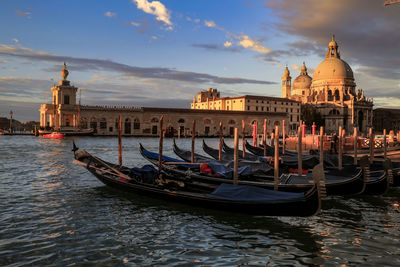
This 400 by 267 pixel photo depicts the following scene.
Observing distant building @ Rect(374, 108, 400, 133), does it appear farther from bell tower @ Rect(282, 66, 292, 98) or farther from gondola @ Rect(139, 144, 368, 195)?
gondola @ Rect(139, 144, 368, 195)

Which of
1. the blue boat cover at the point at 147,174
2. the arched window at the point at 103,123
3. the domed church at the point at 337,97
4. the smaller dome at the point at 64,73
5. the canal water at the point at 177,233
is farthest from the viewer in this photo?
the domed church at the point at 337,97

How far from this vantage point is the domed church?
77062 mm

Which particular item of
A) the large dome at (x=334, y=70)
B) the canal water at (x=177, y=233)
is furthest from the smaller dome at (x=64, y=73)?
the large dome at (x=334, y=70)

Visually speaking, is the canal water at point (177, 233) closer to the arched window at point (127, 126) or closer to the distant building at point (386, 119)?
the arched window at point (127, 126)

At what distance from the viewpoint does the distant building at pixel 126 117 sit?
5650 centimetres

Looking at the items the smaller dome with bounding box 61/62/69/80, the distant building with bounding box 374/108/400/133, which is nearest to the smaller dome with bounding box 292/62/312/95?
the distant building with bounding box 374/108/400/133

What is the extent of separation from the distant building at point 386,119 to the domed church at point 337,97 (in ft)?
34.9

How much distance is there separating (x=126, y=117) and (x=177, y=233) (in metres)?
52.1

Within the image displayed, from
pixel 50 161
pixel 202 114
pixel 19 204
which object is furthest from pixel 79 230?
pixel 202 114

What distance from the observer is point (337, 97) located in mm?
79250

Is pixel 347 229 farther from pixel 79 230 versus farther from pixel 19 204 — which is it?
pixel 19 204

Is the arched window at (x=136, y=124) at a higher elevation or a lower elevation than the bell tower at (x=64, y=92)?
lower

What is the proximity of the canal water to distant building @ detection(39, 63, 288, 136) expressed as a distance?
149ft

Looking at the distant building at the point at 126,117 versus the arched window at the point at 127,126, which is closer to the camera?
the distant building at the point at 126,117
